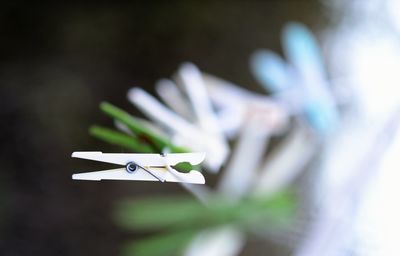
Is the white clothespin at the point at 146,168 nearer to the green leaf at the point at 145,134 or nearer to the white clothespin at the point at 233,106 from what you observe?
the green leaf at the point at 145,134

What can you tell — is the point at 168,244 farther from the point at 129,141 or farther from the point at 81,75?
the point at 81,75

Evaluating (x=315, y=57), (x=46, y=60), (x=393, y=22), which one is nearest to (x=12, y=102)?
(x=46, y=60)

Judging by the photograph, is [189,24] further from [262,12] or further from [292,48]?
[292,48]

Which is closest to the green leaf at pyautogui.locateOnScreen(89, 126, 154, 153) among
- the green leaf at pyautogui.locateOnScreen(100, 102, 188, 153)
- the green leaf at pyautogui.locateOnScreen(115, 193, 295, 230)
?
the green leaf at pyautogui.locateOnScreen(100, 102, 188, 153)

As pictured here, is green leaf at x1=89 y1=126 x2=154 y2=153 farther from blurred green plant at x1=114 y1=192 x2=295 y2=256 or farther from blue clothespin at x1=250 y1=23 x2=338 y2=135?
blue clothespin at x1=250 y1=23 x2=338 y2=135

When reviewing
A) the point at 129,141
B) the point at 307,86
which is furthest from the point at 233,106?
the point at 129,141
